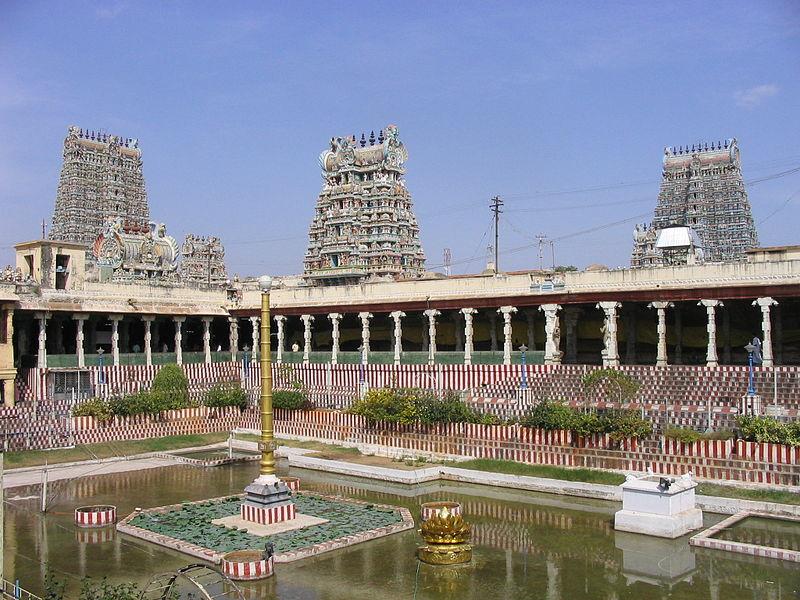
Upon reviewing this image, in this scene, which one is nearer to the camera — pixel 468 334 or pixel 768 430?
pixel 768 430

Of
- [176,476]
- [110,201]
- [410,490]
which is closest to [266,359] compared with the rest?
[410,490]

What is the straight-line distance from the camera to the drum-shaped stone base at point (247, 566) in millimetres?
17844

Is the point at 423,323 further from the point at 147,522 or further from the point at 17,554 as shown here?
the point at 17,554

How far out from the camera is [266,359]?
23.5m

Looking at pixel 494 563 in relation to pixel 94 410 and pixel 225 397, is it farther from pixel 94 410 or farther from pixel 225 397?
pixel 225 397

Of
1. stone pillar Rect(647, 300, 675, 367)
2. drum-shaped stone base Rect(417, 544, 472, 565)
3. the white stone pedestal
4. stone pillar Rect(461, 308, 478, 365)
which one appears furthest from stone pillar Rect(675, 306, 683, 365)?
drum-shaped stone base Rect(417, 544, 472, 565)

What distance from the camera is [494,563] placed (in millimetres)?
19281

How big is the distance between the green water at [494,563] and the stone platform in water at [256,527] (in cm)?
36

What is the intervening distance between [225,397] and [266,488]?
1917 centimetres

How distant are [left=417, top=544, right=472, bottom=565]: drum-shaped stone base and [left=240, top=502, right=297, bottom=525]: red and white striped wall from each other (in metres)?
4.61

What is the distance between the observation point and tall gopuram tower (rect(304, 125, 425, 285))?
2606 inches

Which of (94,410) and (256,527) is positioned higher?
(94,410)

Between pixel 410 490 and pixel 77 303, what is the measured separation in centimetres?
2294

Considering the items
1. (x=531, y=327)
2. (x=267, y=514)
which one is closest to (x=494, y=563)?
(x=267, y=514)
